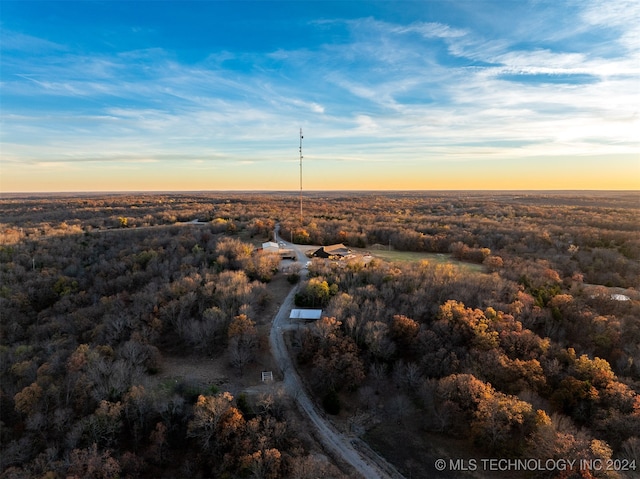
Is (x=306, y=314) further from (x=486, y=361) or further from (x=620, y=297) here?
(x=620, y=297)

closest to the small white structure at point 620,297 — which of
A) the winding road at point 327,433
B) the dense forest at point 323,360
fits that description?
the dense forest at point 323,360

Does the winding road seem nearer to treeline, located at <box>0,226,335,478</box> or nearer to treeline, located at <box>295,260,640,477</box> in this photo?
treeline, located at <box>295,260,640,477</box>

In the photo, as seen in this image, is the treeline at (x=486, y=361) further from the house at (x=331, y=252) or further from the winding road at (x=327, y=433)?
the house at (x=331, y=252)

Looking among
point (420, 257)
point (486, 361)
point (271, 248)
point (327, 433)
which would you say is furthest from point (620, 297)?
point (271, 248)

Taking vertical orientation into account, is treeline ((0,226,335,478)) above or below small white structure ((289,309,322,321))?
below

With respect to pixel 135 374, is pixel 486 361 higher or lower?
higher

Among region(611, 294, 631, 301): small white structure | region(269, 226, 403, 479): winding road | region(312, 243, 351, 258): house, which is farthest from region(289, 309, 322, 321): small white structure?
region(611, 294, 631, 301): small white structure

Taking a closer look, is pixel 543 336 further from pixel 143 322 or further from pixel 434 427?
pixel 143 322
